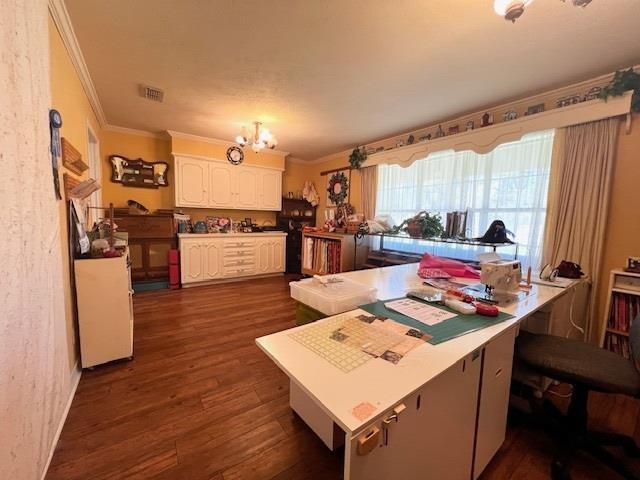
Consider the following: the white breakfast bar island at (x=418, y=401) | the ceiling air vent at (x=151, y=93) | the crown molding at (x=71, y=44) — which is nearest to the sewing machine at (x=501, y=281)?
the white breakfast bar island at (x=418, y=401)

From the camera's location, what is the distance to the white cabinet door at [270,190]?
4.74m

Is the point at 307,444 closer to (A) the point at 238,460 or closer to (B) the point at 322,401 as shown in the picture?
(A) the point at 238,460

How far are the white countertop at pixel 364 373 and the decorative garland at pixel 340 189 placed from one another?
12.2ft

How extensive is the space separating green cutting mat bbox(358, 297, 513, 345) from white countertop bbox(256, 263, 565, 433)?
0.03 metres

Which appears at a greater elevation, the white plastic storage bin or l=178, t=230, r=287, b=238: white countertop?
l=178, t=230, r=287, b=238: white countertop

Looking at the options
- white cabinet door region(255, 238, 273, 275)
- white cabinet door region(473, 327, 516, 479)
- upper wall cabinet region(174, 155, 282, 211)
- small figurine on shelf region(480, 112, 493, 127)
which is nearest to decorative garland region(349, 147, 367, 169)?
upper wall cabinet region(174, 155, 282, 211)

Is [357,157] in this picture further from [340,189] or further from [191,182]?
[191,182]

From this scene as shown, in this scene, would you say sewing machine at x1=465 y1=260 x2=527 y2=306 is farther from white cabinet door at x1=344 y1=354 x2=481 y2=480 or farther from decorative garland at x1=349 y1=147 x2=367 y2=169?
decorative garland at x1=349 y1=147 x2=367 y2=169

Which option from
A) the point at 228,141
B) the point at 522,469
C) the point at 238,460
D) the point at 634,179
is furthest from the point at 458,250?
the point at 228,141

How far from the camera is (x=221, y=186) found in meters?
4.33

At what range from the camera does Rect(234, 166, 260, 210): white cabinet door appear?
4500 mm

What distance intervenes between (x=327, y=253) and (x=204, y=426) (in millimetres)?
2731

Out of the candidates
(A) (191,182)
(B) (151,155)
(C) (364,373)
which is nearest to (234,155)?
(A) (191,182)

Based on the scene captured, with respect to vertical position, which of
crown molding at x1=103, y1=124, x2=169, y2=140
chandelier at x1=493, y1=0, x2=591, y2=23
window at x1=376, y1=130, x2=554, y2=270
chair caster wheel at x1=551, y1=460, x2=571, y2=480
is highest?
crown molding at x1=103, y1=124, x2=169, y2=140
